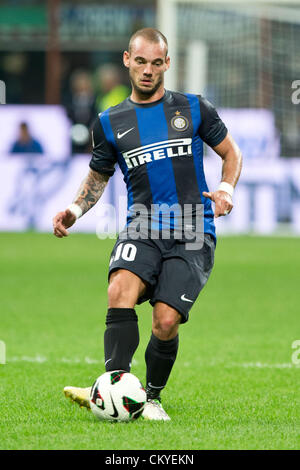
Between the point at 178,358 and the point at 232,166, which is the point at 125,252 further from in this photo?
the point at 178,358

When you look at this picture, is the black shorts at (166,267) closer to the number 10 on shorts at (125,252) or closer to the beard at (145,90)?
the number 10 on shorts at (125,252)

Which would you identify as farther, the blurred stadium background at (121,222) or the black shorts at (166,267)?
the blurred stadium background at (121,222)

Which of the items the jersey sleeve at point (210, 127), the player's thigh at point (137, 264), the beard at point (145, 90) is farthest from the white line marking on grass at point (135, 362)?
the beard at point (145, 90)

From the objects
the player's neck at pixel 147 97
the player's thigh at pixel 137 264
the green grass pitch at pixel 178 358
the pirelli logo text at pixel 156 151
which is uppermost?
the player's neck at pixel 147 97

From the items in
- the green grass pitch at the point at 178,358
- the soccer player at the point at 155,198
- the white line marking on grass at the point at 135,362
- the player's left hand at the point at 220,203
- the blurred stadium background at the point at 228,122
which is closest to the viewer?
the green grass pitch at the point at 178,358

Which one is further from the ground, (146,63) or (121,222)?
(146,63)

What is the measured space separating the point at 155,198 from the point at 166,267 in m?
0.38

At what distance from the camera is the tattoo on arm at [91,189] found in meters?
5.59

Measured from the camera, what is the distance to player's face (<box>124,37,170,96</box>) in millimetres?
5262

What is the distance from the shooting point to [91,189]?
222 inches

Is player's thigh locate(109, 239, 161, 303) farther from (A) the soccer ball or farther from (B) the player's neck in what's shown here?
(B) the player's neck

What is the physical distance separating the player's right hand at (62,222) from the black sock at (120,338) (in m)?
0.49

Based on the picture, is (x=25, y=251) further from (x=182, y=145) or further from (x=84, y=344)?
(x=182, y=145)

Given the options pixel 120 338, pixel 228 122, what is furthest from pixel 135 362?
pixel 228 122
